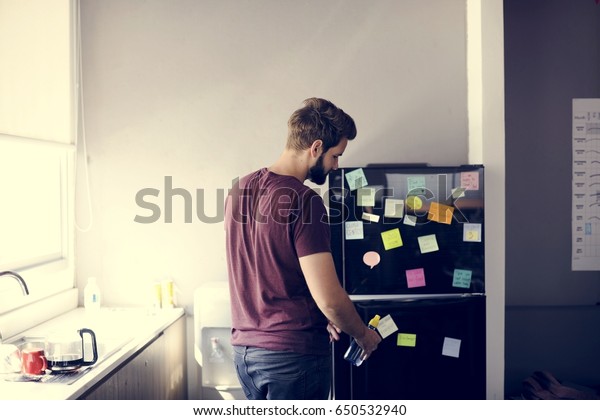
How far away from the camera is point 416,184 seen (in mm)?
2629

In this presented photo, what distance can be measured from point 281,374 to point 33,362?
82cm

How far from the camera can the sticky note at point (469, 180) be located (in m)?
2.64

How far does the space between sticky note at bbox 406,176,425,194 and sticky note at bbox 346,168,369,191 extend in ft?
0.60

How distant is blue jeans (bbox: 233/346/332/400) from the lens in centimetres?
170

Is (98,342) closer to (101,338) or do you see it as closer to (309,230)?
(101,338)

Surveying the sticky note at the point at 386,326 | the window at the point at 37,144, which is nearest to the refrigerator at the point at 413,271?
the sticky note at the point at 386,326

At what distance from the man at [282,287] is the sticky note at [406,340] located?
0.87 m

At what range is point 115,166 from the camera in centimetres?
306

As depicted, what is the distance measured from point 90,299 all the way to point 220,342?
66 cm

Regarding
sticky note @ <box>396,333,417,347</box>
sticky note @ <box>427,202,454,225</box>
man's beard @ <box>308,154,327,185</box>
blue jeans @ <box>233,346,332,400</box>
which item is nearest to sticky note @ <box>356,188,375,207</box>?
sticky note @ <box>427,202,454,225</box>

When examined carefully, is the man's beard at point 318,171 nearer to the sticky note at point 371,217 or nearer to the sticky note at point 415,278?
the sticky note at point 371,217

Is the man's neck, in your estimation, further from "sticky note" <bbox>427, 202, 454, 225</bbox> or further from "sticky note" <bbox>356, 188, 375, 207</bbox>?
"sticky note" <bbox>427, 202, 454, 225</bbox>
